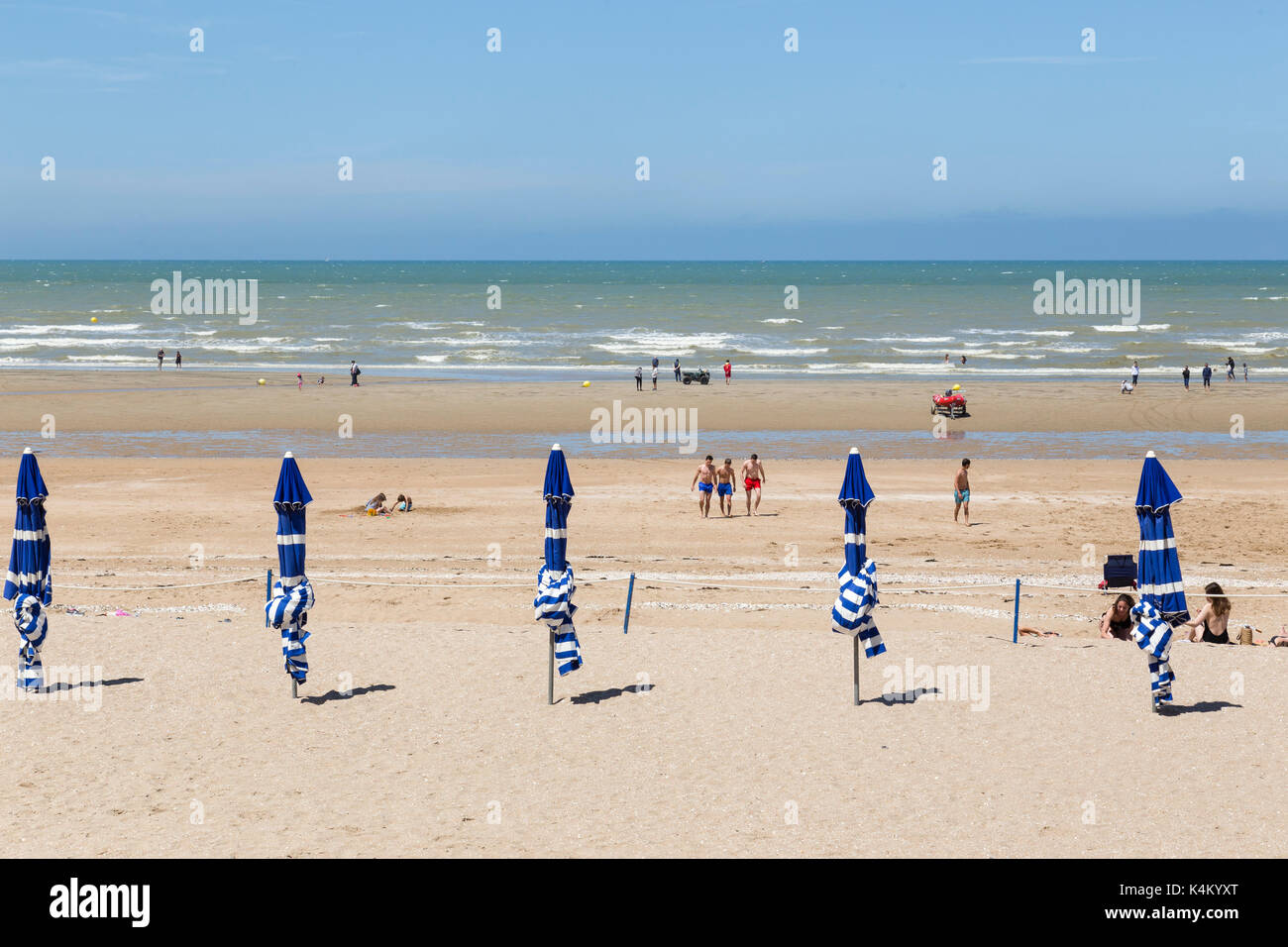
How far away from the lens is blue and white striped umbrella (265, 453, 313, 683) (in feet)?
46.2

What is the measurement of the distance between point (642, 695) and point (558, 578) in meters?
1.75

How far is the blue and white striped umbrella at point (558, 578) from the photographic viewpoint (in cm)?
1423

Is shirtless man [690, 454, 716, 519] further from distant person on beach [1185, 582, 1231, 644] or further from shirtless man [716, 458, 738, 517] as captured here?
distant person on beach [1185, 582, 1231, 644]

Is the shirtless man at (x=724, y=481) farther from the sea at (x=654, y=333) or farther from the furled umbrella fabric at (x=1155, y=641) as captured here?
the sea at (x=654, y=333)

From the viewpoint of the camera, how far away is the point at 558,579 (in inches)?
562

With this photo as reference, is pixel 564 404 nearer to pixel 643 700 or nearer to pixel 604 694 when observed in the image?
pixel 604 694

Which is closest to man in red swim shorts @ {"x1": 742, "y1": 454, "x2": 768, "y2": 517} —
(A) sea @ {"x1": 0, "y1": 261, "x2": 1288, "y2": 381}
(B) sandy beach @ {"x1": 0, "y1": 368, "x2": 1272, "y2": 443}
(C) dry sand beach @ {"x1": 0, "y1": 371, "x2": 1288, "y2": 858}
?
(C) dry sand beach @ {"x1": 0, "y1": 371, "x2": 1288, "y2": 858}

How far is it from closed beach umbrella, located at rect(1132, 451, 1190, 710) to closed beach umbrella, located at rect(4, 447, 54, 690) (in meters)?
12.2

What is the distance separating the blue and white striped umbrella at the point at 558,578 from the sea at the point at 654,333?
49.3m

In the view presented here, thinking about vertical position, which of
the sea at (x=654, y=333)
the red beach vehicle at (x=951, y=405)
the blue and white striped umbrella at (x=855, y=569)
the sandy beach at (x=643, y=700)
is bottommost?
the sandy beach at (x=643, y=700)

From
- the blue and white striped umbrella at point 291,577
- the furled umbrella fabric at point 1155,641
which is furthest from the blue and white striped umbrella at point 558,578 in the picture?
the furled umbrella fabric at point 1155,641

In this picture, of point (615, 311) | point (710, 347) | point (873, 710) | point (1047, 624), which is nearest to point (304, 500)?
point (873, 710)

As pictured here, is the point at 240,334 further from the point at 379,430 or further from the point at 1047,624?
the point at 1047,624
